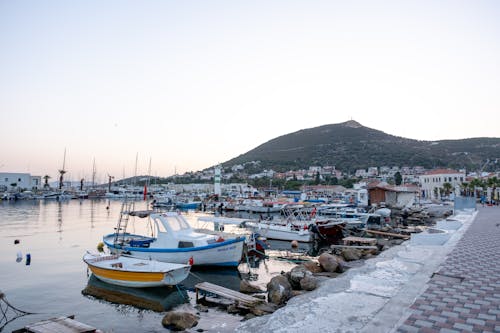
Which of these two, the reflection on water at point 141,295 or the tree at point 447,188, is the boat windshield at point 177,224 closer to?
the reflection on water at point 141,295

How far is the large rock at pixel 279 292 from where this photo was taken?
11.1 metres

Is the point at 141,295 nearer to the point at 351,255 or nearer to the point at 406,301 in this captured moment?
the point at 406,301

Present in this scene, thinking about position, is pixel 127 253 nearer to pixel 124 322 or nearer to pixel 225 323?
pixel 124 322

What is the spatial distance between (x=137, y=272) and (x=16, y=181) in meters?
124

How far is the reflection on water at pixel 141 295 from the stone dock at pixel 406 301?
19.2ft

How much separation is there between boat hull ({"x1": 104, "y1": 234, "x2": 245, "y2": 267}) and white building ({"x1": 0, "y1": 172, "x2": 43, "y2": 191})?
11308cm

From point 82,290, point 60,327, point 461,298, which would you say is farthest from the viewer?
point 82,290

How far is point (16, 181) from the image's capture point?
11512cm

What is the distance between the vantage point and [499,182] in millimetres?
52656

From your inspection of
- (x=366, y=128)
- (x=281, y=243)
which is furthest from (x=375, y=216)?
(x=366, y=128)

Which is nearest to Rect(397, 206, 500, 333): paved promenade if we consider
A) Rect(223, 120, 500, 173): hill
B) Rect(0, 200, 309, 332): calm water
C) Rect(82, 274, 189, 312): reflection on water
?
Rect(0, 200, 309, 332): calm water

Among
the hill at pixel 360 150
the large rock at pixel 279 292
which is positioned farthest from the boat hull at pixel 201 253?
the hill at pixel 360 150

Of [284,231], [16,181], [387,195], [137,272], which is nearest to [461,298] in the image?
[137,272]

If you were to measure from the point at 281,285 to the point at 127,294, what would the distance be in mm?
6646
